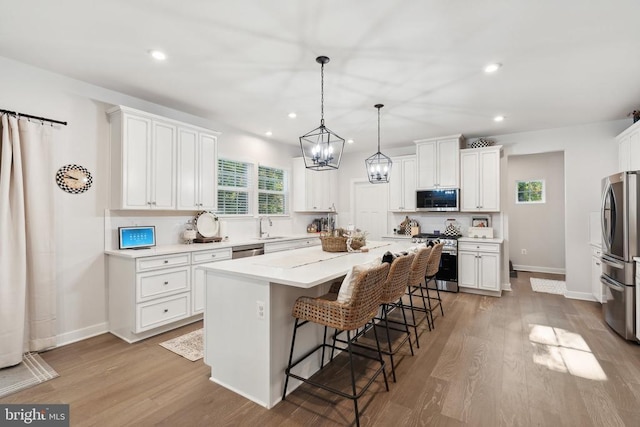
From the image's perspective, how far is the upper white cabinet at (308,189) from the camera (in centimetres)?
618

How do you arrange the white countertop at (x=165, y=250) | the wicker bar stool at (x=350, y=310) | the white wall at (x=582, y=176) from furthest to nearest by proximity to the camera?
the white wall at (x=582, y=176) < the white countertop at (x=165, y=250) < the wicker bar stool at (x=350, y=310)

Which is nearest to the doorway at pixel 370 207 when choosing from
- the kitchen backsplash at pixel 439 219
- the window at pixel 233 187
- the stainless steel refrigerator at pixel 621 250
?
the kitchen backsplash at pixel 439 219

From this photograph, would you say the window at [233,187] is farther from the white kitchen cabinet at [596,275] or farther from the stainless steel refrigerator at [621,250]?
the white kitchen cabinet at [596,275]

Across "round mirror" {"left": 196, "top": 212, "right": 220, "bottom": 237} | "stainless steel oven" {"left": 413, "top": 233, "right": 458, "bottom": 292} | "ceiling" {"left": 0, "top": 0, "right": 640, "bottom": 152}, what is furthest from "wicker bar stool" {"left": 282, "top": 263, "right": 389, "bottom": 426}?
"stainless steel oven" {"left": 413, "top": 233, "right": 458, "bottom": 292}

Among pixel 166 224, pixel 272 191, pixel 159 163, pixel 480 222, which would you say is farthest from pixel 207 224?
pixel 480 222

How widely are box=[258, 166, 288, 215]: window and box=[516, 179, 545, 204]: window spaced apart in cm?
548

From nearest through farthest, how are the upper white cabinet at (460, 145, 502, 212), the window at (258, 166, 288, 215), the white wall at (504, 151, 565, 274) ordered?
the upper white cabinet at (460, 145, 502, 212)
the window at (258, 166, 288, 215)
the white wall at (504, 151, 565, 274)

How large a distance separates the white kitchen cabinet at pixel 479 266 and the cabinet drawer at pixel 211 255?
375 centimetres


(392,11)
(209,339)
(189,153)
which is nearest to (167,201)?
(189,153)

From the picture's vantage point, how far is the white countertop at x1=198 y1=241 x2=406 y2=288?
2.06 m

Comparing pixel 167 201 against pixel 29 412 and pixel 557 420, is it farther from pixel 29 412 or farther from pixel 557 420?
pixel 557 420

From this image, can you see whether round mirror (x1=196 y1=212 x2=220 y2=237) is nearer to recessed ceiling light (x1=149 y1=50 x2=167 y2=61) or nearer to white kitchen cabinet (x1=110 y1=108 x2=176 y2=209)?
white kitchen cabinet (x1=110 y1=108 x2=176 y2=209)

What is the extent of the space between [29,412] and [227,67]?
3.08 m

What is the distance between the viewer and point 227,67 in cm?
295
